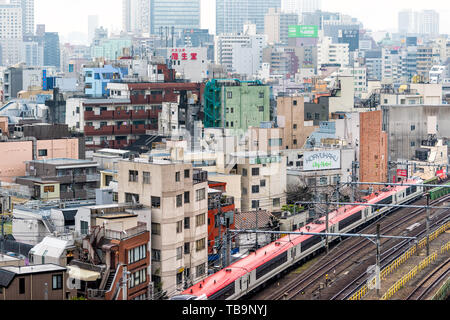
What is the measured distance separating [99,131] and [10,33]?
9283 centimetres

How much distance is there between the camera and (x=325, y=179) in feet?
88.6

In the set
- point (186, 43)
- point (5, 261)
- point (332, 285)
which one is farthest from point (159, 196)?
point (186, 43)

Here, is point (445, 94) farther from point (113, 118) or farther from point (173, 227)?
point (173, 227)

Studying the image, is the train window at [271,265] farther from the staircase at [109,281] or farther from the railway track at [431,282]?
the staircase at [109,281]

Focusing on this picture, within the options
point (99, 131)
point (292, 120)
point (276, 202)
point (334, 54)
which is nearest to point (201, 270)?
point (276, 202)

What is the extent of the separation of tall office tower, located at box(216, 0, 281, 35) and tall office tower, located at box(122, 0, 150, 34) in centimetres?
1405

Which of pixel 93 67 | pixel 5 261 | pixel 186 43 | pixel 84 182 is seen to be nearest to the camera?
pixel 5 261

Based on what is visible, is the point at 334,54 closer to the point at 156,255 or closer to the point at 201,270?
the point at 201,270

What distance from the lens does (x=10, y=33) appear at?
121 metres

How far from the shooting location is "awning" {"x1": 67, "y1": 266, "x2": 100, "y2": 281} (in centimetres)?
1303

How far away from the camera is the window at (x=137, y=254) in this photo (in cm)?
1406

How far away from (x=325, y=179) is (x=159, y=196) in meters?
12.1

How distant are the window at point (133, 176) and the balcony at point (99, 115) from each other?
17802mm
